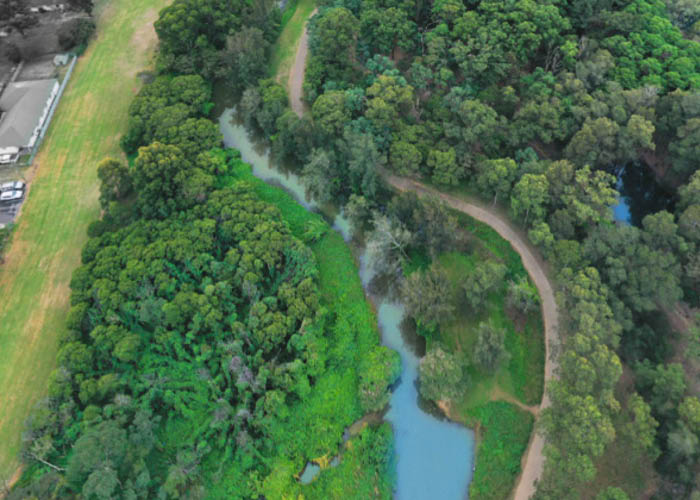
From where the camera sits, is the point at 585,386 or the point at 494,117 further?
the point at 494,117

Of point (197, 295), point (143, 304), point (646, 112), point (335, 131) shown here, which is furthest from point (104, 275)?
point (646, 112)

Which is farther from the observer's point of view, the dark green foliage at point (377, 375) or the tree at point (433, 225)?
the tree at point (433, 225)

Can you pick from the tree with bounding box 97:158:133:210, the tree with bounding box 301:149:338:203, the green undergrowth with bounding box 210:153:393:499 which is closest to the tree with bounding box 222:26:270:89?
the tree with bounding box 301:149:338:203

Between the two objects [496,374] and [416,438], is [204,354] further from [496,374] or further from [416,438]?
[496,374]

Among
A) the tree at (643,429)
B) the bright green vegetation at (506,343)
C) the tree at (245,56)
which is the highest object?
the tree at (245,56)

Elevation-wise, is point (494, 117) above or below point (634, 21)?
below

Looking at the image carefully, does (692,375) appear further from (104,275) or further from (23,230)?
(23,230)

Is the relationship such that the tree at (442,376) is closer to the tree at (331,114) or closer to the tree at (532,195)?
the tree at (532,195)

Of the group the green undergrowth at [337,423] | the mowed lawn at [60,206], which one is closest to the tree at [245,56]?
the mowed lawn at [60,206]
